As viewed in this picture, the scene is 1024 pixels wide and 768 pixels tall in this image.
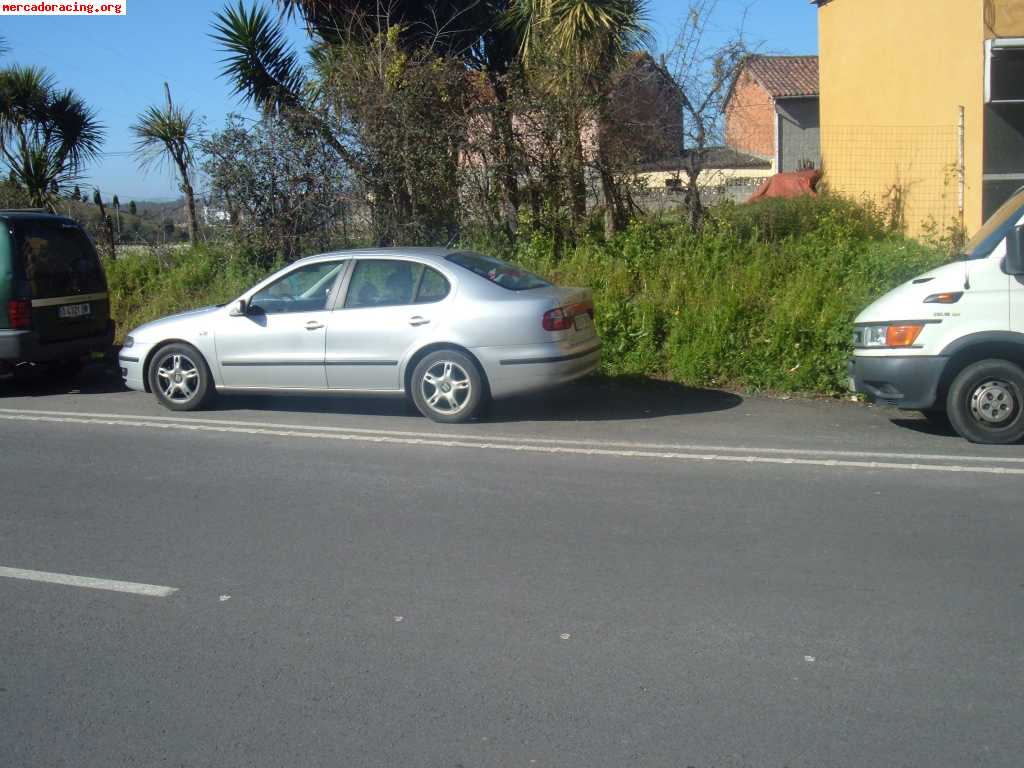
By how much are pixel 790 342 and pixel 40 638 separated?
7.68m

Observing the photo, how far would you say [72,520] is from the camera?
668 cm

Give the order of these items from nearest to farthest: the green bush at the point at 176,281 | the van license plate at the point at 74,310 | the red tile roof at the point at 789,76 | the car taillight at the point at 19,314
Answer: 1. the car taillight at the point at 19,314
2. the van license plate at the point at 74,310
3. the green bush at the point at 176,281
4. the red tile roof at the point at 789,76

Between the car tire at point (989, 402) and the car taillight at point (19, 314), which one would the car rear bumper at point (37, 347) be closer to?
the car taillight at point (19, 314)

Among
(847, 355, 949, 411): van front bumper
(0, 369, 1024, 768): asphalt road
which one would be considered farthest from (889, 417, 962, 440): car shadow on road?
(847, 355, 949, 411): van front bumper

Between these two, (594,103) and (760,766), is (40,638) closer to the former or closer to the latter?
(760,766)

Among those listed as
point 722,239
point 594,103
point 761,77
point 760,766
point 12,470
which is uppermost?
point 761,77

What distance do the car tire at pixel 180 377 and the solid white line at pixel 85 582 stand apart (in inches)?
176

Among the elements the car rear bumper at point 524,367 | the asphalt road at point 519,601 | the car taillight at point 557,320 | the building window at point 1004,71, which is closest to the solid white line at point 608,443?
the asphalt road at point 519,601

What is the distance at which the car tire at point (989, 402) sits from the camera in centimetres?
788

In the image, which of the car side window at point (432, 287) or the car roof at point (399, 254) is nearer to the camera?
the car side window at point (432, 287)

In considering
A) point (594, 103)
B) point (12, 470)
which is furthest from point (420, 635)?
point (594, 103)

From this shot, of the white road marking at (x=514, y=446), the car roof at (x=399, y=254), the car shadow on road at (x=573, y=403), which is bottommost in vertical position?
the white road marking at (x=514, y=446)

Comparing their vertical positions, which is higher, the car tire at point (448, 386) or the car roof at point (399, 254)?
the car roof at point (399, 254)

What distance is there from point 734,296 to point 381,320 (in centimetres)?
403
